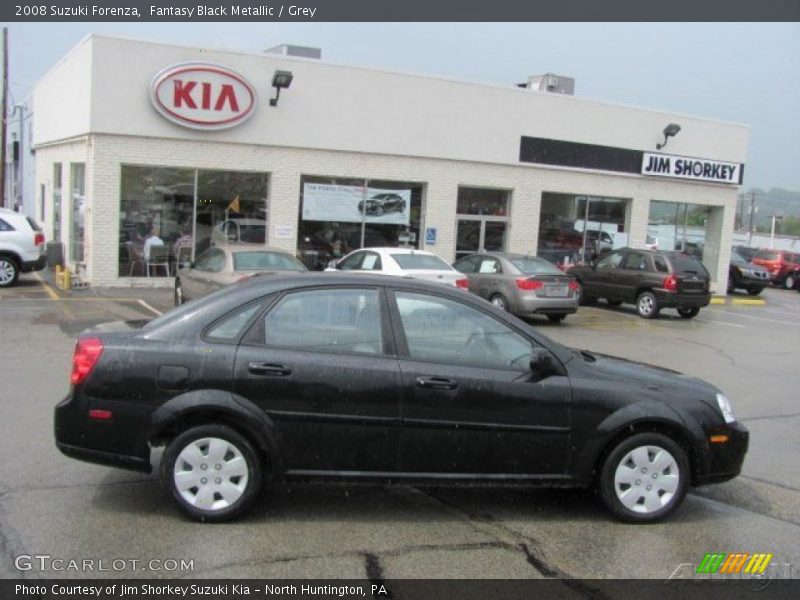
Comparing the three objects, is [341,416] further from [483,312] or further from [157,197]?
[157,197]

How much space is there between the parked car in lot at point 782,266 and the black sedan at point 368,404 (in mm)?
33476

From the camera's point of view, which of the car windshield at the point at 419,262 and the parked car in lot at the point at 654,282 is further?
the parked car in lot at the point at 654,282

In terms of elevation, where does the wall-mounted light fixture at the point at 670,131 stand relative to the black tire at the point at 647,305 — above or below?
above

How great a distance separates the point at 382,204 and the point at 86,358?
16.2 meters

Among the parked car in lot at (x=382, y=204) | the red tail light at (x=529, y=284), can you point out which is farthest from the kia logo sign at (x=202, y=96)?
the red tail light at (x=529, y=284)

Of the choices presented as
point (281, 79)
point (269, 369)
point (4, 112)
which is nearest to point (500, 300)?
point (281, 79)

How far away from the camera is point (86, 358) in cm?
473

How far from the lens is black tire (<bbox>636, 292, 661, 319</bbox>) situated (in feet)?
60.7

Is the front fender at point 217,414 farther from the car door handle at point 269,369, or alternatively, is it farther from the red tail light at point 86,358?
the red tail light at point 86,358

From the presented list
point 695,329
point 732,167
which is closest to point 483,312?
point 695,329

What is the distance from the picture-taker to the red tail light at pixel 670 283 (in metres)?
18.3

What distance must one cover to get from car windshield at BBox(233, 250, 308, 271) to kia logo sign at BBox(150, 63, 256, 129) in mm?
5765

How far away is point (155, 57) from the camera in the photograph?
1731 centimetres
